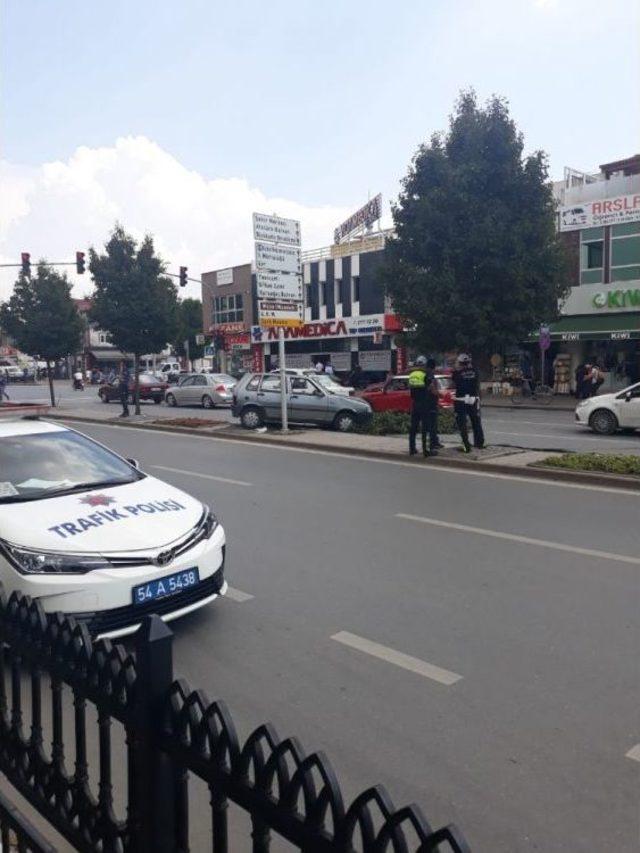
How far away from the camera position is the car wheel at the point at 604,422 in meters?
17.8

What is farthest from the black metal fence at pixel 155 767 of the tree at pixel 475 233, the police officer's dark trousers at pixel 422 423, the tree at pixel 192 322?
the tree at pixel 192 322

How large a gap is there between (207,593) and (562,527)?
4524 millimetres

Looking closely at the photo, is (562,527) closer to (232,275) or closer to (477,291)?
(477,291)

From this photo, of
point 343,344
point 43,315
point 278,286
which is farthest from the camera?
point 343,344

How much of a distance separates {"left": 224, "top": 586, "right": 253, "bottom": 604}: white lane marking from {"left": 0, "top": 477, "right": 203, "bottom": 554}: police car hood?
32.3 inches

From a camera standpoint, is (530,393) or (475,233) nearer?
(475,233)

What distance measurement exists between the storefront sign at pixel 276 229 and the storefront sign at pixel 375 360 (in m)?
25.6

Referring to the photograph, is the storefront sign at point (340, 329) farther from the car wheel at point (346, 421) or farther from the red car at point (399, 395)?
the car wheel at point (346, 421)

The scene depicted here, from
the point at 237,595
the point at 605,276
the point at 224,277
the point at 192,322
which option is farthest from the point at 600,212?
the point at 192,322

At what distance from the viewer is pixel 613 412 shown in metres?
17.8

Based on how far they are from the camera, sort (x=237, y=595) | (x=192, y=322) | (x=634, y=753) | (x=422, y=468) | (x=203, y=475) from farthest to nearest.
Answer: (x=192, y=322), (x=422, y=468), (x=203, y=475), (x=237, y=595), (x=634, y=753)

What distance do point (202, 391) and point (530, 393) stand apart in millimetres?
14016

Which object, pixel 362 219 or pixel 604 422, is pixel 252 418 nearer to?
pixel 604 422

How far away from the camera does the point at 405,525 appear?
8.34 meters
